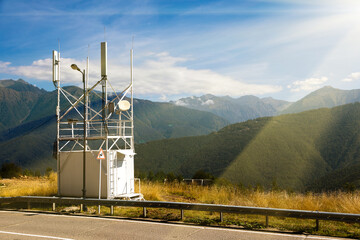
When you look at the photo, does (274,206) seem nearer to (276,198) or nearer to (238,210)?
(276,198)

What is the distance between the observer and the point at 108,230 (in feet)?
31.0

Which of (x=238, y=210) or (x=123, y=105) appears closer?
(x=238, y=210)

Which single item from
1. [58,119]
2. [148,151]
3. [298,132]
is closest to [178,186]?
[58,119]

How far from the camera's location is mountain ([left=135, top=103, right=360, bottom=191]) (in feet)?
305

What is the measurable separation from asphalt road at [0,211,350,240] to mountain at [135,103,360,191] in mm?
70278

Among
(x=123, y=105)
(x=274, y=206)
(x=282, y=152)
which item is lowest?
(x=282, y=152)

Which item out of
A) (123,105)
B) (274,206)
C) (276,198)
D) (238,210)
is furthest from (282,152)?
(238,210)

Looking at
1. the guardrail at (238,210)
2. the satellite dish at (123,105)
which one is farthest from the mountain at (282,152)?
the guardrail at (238,210)

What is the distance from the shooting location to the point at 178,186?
20469 mm

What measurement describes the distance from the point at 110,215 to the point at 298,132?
116367mm

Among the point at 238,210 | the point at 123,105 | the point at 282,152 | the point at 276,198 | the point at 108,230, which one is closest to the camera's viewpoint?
the point at 108,230

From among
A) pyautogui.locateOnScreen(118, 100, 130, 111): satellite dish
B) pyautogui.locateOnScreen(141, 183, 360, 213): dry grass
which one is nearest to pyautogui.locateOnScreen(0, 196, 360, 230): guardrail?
pyautogui.locateOnScreen(141, 183, 360, 213): dry grass

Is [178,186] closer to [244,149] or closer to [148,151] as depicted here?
[244,149]

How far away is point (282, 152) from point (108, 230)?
339 feet
